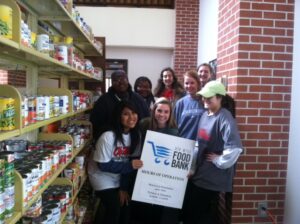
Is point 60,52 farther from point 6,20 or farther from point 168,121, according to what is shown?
point 168,121

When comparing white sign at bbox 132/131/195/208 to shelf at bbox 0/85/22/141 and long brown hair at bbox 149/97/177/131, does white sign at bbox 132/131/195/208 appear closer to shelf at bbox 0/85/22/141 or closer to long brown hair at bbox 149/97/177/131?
long brown hair at bbox 149/97/177/131

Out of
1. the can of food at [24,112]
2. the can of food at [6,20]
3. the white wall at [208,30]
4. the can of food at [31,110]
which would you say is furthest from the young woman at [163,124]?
the white wall at [208,30]

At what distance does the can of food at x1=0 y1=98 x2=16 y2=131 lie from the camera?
4.45ft

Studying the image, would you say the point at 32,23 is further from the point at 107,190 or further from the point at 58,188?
the point at 107,190

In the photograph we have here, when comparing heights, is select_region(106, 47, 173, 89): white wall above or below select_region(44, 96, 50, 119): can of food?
above

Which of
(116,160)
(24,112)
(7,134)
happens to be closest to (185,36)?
(116,160)

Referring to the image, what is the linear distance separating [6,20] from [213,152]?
74.8 inches

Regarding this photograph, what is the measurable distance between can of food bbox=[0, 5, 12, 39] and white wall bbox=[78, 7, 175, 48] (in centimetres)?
594

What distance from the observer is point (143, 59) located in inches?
294

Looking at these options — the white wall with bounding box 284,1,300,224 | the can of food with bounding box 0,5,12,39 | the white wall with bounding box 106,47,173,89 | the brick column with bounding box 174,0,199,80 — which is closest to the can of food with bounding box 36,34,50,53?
the can of food with bounding box 0,5,12,39

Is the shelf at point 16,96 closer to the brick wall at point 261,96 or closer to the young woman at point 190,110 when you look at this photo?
the young woman at point 190,110

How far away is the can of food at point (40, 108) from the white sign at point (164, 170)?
107 cm

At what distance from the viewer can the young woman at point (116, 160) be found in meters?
2.74

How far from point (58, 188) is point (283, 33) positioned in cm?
242
